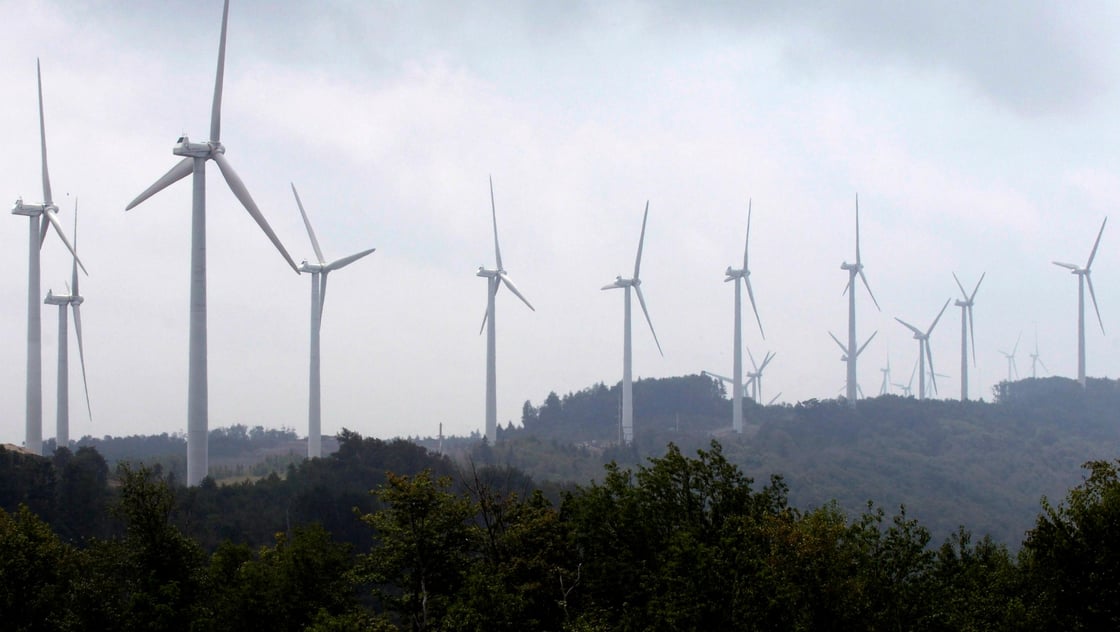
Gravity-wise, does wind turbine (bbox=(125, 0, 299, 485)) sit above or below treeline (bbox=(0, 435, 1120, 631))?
above

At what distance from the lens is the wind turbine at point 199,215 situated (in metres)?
100

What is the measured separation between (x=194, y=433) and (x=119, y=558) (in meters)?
42.6

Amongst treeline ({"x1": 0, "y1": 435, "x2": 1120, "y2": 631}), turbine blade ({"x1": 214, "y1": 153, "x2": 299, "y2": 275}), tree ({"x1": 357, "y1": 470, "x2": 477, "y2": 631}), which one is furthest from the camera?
turbine blade ({"x1": 214, "y1": 153, "x2": 299, "y2": 275})

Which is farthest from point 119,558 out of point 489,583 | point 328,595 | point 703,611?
point 703,611

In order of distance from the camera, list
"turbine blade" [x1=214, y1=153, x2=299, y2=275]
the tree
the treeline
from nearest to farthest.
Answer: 1. the treeline
2. the tree
3. "turbine blade" [x1=214, y1=153, x2=299, y2=275]

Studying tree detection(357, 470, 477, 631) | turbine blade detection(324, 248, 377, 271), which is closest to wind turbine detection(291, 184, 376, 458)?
turbine blade detection(324, 248, 377, 271)

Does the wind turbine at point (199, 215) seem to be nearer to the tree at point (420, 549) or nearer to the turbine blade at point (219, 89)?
the turbine blade at point (219, 89)

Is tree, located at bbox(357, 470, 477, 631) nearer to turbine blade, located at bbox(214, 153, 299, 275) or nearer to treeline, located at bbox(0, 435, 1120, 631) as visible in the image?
treeline, located at bbox(0, 435, 1120, 631)

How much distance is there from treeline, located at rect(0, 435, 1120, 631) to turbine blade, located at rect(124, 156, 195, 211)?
41047 millimetres

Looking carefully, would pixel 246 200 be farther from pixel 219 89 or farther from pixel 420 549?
pixel 420 549

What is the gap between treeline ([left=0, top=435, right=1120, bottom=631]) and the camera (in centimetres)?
5200

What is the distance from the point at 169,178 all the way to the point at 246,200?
31.5 feet

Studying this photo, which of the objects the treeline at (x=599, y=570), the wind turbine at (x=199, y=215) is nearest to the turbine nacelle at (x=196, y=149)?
the wind turbine at (x=199, y=215)

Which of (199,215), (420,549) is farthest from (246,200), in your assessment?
(420,549)
